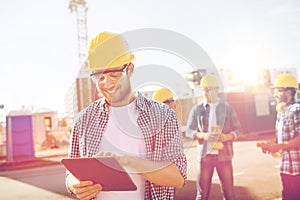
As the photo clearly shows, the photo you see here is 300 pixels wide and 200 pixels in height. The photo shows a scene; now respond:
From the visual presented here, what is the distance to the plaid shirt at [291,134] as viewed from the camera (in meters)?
3.84

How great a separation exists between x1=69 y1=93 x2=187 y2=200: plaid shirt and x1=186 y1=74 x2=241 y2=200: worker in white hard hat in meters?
3.17

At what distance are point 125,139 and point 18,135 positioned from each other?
13.9m

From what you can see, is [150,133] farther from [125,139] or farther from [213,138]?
[213,138]

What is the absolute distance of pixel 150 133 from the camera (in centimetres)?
191

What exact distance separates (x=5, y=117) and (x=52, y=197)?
8.04 metres

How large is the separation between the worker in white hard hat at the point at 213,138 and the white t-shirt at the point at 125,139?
125 inches

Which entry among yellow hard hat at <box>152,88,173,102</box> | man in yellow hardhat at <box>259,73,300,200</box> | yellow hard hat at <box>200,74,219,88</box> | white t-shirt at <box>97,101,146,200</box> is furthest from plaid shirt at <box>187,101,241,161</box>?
white t-shirt at <box>97,101,146,200</box>

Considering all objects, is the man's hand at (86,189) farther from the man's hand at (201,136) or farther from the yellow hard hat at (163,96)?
the man's hand at (201,136)

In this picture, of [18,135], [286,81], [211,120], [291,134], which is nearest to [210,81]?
[211,120]

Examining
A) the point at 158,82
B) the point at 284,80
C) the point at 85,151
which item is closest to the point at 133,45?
the point at 158,82

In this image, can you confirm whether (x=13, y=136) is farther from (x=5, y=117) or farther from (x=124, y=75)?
(x=124, y=75)

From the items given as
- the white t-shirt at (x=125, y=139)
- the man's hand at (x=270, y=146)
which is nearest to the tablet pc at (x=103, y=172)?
the white t-shirt at (x=125, y=139)

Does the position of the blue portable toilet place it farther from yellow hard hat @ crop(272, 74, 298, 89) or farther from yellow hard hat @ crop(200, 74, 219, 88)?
yellow hard hat @ crop(272, 74, 298, 89)

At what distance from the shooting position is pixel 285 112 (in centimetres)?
397
